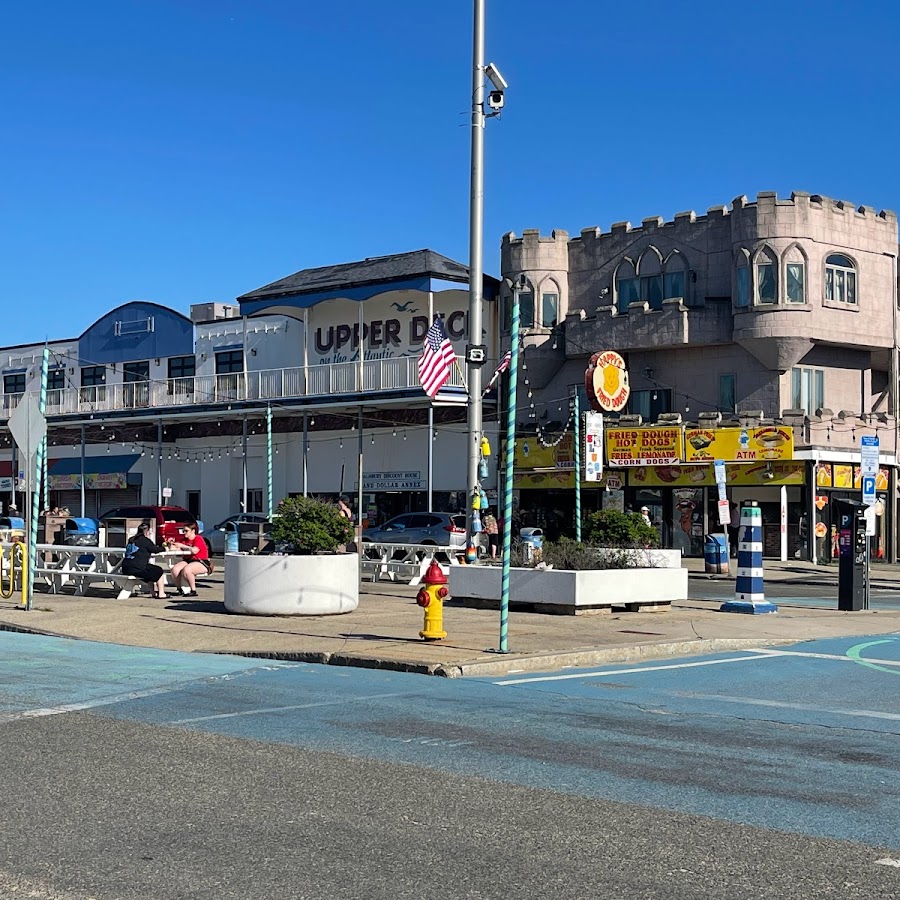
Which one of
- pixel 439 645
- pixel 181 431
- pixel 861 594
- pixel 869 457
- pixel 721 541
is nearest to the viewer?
pixel 439 645

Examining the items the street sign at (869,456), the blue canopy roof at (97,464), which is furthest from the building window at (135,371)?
the street sign at (869,456)

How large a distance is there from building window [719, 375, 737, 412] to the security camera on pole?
19.2 metres

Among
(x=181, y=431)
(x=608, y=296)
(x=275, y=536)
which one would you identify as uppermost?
(x=608, y=296)

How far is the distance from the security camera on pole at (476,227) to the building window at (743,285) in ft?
59.4

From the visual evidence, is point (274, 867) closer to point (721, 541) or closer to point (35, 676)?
point (35, 676)

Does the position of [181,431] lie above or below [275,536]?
above

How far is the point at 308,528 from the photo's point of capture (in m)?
18.0

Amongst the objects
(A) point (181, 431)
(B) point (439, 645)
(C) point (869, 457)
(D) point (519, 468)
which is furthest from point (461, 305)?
(B) point (439, 645)

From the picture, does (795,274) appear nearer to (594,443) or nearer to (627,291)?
(627,291)

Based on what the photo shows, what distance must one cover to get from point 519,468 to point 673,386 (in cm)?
601

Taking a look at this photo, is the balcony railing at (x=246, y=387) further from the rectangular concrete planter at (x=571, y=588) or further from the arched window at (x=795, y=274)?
the rectangular concrete planter at (x=571, y=588)

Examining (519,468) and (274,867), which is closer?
(274,867)

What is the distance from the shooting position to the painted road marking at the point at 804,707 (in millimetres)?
10289

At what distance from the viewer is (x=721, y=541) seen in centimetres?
3309
